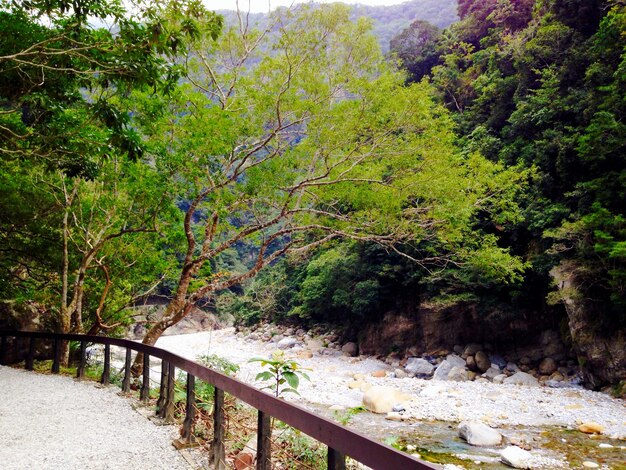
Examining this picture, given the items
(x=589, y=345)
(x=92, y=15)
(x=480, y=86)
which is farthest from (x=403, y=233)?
(x=480, y=86)

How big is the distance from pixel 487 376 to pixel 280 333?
19.9 meters

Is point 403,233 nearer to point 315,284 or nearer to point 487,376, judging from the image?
point 487,376

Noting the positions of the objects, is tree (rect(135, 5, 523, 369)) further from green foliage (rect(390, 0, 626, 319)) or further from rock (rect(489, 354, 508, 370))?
rock (rect(489, 354, 508, 370))

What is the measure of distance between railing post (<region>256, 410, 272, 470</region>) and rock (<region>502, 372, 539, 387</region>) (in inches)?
692

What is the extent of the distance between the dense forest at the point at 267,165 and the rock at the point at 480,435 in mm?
3740

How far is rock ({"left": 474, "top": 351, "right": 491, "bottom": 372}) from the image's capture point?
20697 mm

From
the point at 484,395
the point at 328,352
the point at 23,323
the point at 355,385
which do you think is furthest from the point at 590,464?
the point at 328,352

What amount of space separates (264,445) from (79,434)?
2.85m

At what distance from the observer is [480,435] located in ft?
33.8

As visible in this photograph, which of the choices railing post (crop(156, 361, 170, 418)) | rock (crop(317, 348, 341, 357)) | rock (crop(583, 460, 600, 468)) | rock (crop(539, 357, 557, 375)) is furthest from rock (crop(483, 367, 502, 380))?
railing post (crop(156, 361, 170, 418))

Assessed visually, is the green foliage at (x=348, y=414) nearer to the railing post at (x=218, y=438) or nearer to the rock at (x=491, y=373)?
the railing post at (x=218, y=438)

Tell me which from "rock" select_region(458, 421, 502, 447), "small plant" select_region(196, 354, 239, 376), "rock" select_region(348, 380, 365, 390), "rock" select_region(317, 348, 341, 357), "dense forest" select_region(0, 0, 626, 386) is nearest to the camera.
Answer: "dense forest" select_region(0, 0, 626, 386)

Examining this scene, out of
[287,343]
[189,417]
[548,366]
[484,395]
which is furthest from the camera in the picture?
[287,343]

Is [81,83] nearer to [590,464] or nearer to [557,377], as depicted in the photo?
[590,464]
